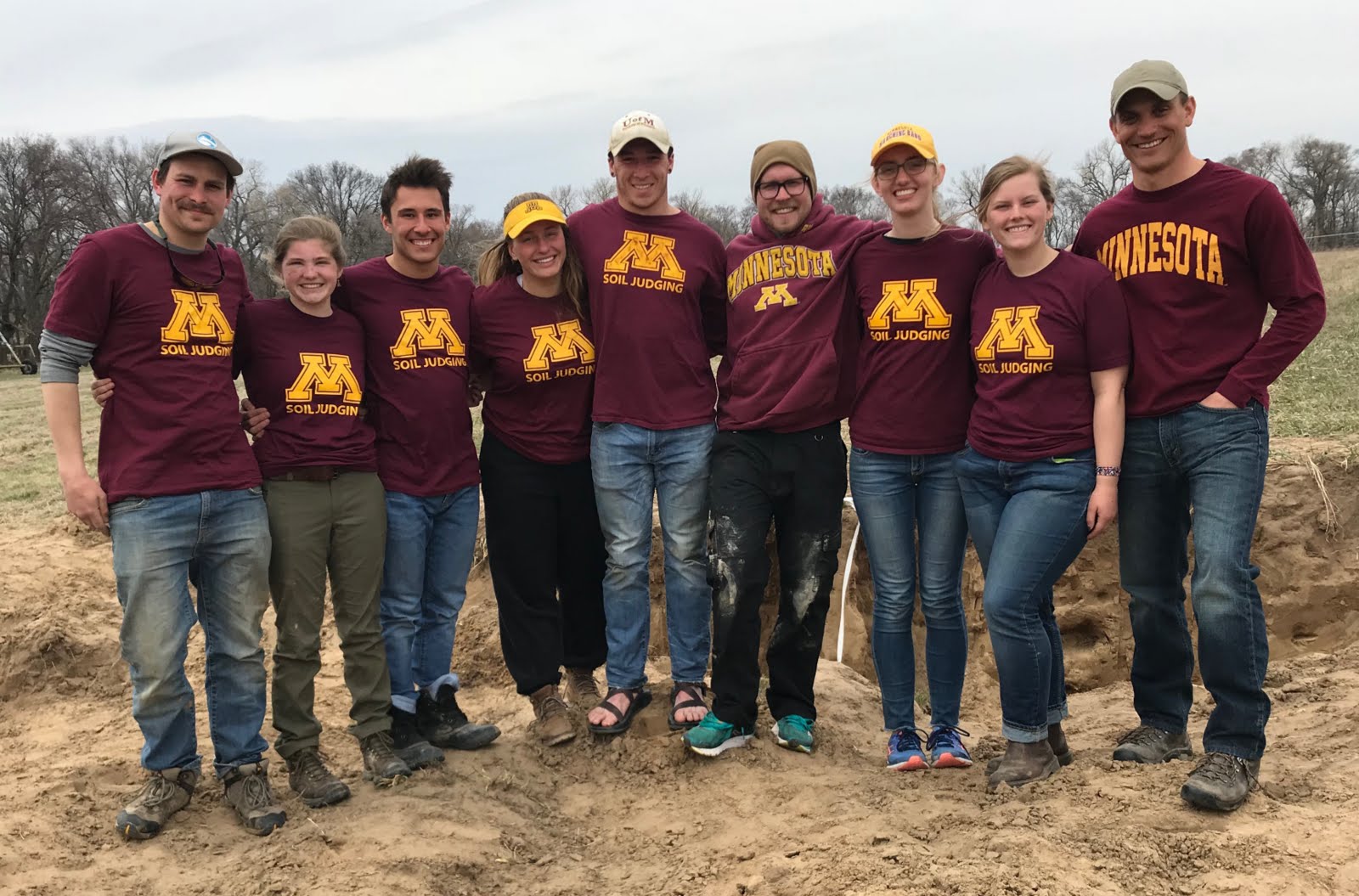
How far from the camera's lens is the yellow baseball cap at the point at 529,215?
4430 millimetres

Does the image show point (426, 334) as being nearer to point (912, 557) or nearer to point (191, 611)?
point (191, 611)

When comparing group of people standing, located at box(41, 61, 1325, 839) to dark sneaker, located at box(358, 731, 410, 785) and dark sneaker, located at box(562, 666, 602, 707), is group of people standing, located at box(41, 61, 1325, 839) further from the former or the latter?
dark sneaker, located at box(562, 666, 602, 707)

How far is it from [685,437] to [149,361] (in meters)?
2.23

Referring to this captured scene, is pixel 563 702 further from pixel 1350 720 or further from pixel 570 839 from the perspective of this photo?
pixel 1350 720

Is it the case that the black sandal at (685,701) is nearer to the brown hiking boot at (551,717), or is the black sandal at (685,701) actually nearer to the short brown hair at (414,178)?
the brown hiking boot at (551,717)

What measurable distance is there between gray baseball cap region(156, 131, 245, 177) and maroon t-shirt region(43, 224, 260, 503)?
330mm

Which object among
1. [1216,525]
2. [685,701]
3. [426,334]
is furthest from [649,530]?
[1216,525]

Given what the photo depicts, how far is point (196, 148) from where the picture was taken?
389 cm

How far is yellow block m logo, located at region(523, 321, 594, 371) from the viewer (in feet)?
15.1

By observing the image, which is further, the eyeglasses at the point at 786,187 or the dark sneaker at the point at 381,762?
the dark sneaker at the point at 381,762

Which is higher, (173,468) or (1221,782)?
(173,468)

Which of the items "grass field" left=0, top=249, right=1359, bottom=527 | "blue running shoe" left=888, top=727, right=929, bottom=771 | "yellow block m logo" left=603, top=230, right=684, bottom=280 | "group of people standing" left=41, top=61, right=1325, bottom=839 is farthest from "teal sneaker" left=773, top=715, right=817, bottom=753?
"grass field" left=0, top=249, right=1359, bottom=527

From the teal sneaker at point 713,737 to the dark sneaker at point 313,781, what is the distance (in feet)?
5.06

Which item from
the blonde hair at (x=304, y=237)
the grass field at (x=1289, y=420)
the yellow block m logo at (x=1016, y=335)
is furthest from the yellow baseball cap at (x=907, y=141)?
the grass field at (x=1289, y=420)
